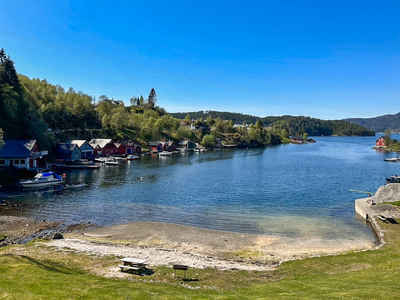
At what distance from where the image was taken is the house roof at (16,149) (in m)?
55.8

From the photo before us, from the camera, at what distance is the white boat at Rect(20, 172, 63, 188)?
161 feet

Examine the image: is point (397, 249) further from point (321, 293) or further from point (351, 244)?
point (321, 293)

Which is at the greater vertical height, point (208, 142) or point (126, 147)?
point (208, 142)

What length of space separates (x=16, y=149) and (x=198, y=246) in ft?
156

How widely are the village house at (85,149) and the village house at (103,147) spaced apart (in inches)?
258

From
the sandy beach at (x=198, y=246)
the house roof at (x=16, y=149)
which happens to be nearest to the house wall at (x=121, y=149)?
the house roof at (x=16, y=149)

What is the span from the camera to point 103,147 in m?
101

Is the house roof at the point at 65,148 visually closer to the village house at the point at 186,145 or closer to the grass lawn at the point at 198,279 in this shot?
the grass lawn at the point at 198,279

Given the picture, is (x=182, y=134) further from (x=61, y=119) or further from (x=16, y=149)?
(x=16, y=149)

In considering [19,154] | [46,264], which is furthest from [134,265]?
[19,154]

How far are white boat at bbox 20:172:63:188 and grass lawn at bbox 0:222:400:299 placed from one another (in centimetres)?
2873

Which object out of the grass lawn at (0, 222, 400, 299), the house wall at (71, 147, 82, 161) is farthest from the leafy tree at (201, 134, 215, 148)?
the grass lawn at (0, 222, 400, 299)

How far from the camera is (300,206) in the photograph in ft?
137

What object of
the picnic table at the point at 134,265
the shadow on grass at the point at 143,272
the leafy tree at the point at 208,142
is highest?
the leafy tree at the point at 208,142
